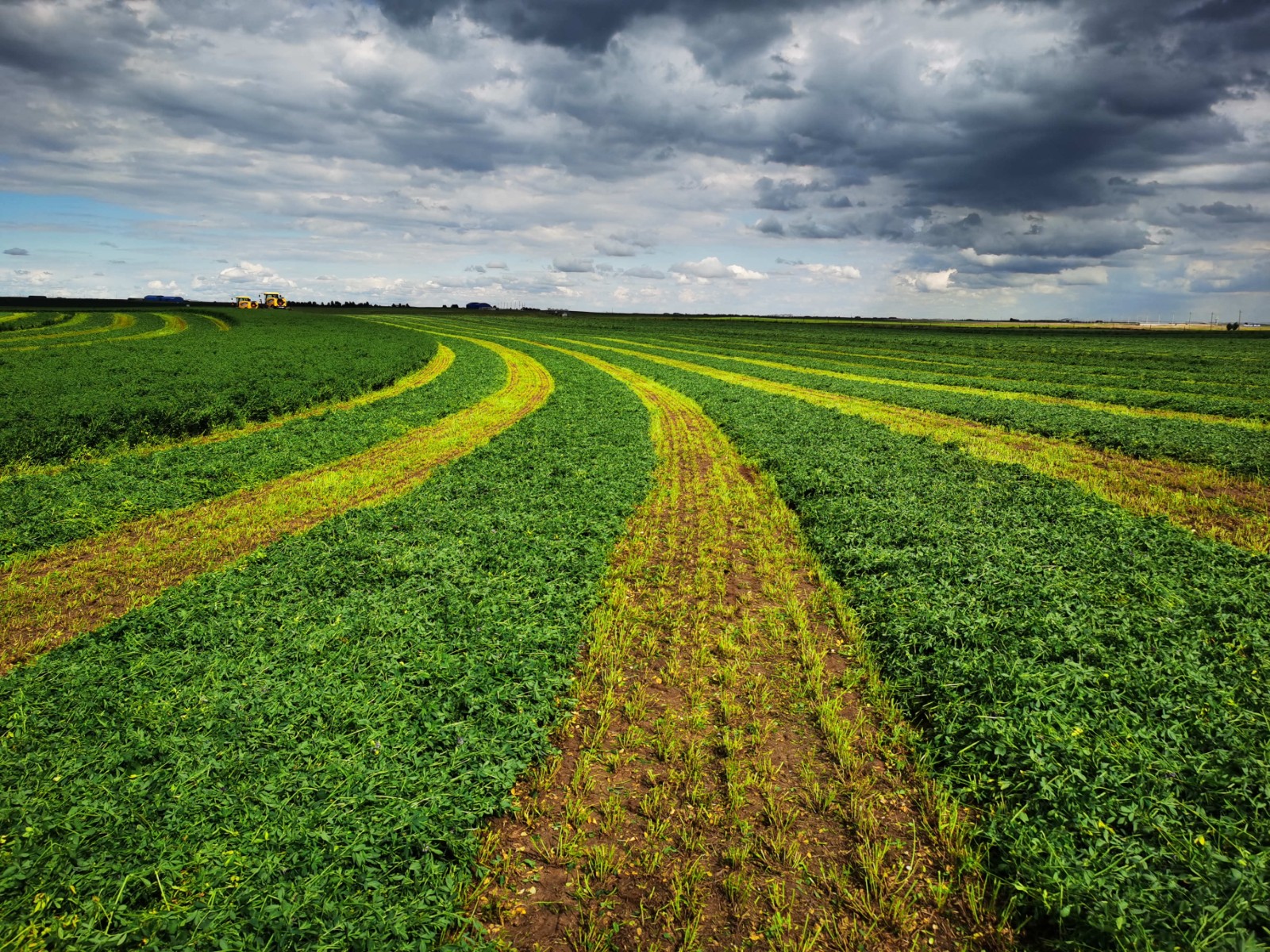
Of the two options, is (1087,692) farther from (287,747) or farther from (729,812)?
(287,747)

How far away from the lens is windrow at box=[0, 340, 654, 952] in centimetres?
402

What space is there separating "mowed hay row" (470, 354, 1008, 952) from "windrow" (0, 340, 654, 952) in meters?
0.58

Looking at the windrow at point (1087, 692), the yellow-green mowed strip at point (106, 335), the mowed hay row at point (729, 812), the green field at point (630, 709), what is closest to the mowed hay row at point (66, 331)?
A: the yellow-green mowed strip at point (106, 335)

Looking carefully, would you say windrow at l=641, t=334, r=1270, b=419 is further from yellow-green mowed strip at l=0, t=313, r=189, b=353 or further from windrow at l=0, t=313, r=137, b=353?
windrow at l=0, t=313, r=137, b=353

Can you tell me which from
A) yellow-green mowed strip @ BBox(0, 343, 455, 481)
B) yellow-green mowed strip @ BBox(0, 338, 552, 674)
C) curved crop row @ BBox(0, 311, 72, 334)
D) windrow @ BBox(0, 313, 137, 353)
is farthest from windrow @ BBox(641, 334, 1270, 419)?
curved crop row @ BBox(0, 311, 72, 334)

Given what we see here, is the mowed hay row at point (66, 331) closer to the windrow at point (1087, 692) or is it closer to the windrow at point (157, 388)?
the windrow at point (157, 388)

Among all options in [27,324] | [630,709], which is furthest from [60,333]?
[630,709]

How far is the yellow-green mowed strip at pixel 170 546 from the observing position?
894 centimetres

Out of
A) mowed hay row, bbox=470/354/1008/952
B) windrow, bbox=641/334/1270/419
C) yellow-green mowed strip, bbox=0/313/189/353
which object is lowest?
mowed hay row, bbox=470/354/1008/952

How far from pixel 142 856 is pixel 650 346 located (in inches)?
2774

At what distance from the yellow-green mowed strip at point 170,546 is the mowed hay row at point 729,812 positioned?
26.1ft

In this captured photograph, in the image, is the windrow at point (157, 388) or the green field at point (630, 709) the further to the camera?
the windrow at point (157, 388)

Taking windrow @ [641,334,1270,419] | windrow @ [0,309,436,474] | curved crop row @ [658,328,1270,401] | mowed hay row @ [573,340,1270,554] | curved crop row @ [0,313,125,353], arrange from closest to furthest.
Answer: mowed hay row @ [573,340,1270,554] → windrow @ [0,309,436,474] → windrow @ [641,334,1270,419] → curved crop row @ [658,328,1270,401] → curved crop row @ [0,313,125,353]

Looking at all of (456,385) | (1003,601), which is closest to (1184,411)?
(1003,601)
